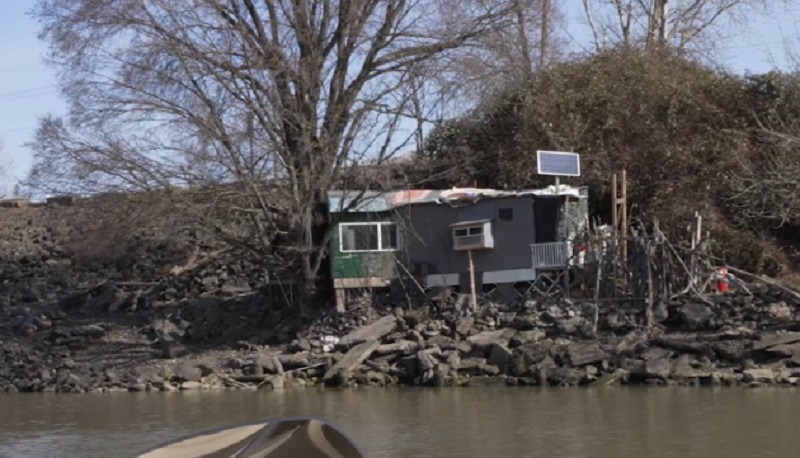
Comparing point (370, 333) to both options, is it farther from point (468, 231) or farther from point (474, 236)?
point (468, 231)

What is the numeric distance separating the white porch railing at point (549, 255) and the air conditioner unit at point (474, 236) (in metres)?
1.16

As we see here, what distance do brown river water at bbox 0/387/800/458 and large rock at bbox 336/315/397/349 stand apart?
82.9 inches

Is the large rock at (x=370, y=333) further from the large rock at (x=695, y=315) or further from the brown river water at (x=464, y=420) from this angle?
the large rock at (x=695, y=315)

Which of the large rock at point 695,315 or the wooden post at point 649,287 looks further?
the wooden post at point 649,287

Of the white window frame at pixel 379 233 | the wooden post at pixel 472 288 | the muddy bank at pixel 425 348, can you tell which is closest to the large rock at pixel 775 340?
the muddy bank at pixel 425 348

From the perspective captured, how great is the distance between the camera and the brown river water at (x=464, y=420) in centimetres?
1766

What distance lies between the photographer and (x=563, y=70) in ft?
128

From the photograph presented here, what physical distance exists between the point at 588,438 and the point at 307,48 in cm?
1636

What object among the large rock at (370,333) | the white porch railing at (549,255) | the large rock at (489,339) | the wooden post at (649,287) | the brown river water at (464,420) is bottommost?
the brown river water at (464,420)

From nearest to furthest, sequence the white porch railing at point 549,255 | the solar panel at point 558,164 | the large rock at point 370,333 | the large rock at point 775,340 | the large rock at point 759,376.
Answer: the large rock at point 759,376, the large rock at point 775,340, the large rock at point 370,333, the white porch railing at point 549,255, the solar panel at point 558,164

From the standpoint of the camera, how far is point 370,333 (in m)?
28.4

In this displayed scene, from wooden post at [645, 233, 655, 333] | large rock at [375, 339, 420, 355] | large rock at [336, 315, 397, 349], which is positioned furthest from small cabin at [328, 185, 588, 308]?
large rock at [375, 339, 420, 355]

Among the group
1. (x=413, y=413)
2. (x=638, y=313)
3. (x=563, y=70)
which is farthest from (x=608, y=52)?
(x=413, y=413)

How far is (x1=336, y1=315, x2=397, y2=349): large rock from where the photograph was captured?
92.7ft
